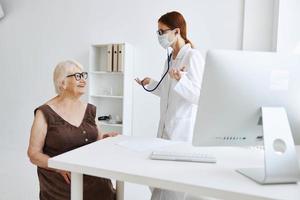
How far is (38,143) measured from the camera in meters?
1.55

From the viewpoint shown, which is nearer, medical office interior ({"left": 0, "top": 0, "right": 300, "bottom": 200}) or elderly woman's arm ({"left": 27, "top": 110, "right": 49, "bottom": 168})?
elderly woman's arm ({"left": 27, "top": 110, "right": 49, "bottom": 168})

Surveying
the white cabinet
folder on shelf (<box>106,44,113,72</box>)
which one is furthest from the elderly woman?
folder on shelf (<box>106,44,113,72</box>)

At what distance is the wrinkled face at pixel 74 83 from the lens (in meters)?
1.70

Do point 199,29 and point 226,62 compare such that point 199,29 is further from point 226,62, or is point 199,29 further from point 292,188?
point 292,188

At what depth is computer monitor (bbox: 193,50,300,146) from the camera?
0.99 metres

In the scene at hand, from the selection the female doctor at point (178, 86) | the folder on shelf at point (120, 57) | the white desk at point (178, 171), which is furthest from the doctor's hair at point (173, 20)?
the folder on shelf at point (120, 57)

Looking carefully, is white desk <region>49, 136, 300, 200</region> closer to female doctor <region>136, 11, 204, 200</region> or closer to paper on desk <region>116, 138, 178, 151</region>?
paper on desk <region>116, 138, 178, 151</region>

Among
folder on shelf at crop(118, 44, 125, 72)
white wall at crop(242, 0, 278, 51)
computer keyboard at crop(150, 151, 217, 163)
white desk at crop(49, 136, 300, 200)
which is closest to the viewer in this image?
white desk at crop(49, 136, 300, 200)

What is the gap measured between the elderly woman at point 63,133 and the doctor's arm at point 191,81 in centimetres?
58

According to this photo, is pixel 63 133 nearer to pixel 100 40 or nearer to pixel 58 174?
pixel 58 174

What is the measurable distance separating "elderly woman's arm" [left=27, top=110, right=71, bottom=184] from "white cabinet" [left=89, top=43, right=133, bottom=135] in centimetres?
170

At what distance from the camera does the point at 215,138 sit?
105 centimetres

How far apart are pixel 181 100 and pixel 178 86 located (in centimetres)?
18

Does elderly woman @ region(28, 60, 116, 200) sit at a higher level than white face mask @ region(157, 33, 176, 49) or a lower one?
lower
